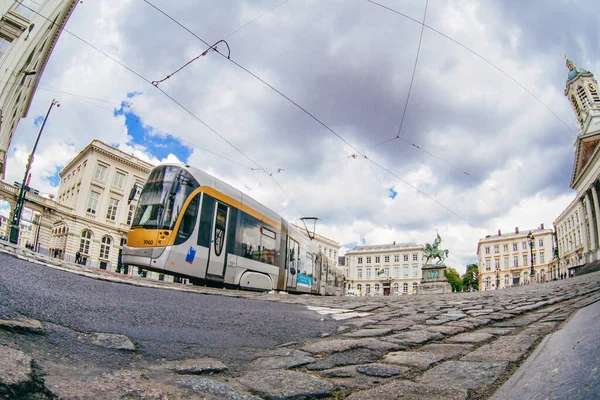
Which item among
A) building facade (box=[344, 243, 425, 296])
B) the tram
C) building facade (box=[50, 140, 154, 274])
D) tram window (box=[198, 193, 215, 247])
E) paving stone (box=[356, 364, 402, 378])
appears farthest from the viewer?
building facade (box=[344, 243, 425, 296])

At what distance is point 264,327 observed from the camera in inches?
152

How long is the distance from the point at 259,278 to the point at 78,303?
8843mm

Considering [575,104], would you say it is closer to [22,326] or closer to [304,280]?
[304,280]

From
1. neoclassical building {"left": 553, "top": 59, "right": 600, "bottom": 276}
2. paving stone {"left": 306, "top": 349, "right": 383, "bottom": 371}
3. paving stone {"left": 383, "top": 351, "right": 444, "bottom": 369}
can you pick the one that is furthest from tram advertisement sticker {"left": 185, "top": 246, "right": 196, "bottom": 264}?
neoclassical building {"left": 553, "top": 59, "right": 600, "bottom": 276}

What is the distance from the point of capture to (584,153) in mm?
46625

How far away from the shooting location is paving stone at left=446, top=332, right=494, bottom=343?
3.13m

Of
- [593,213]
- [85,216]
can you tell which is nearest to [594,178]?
[593,213]

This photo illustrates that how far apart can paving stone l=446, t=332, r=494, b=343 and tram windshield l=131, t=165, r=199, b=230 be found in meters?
7.75

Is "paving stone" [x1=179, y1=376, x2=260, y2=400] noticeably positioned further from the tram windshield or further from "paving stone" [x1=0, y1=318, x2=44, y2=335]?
the tram windshield

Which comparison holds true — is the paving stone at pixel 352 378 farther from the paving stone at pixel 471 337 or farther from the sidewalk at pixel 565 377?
the paving stone at pixel 471 337

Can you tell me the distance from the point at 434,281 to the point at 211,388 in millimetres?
37665

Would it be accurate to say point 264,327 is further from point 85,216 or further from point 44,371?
point 85,216

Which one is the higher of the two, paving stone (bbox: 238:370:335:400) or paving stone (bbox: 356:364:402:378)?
paving stone (bbox: 356:364:402:378)

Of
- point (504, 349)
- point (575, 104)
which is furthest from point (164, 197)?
point (575, 104)
